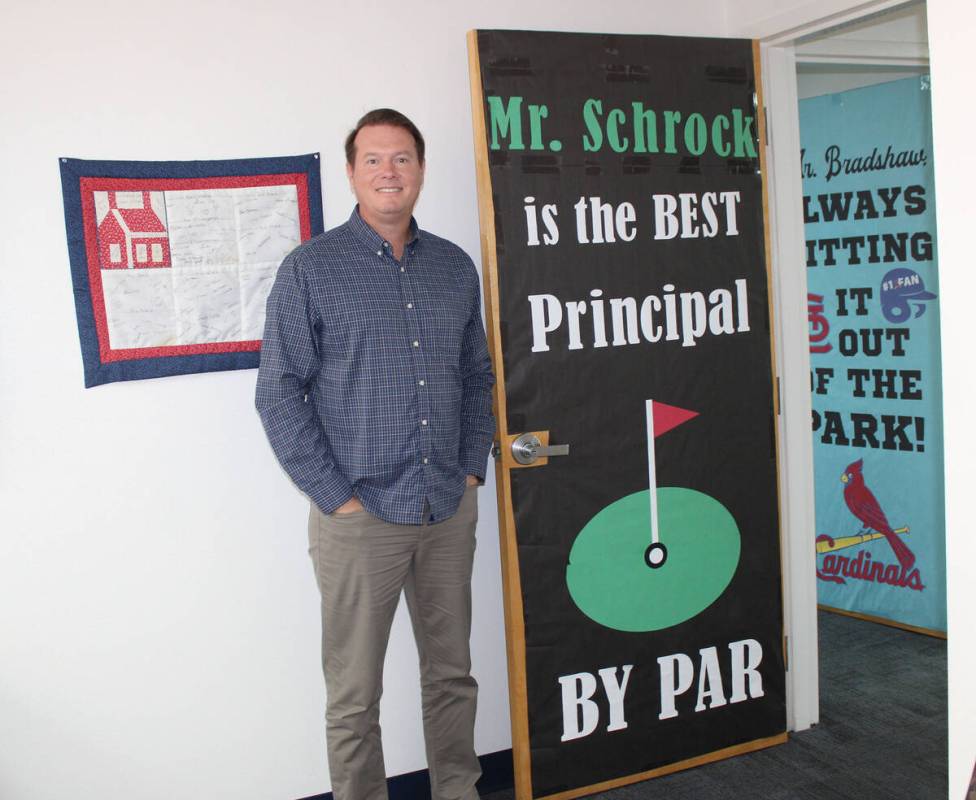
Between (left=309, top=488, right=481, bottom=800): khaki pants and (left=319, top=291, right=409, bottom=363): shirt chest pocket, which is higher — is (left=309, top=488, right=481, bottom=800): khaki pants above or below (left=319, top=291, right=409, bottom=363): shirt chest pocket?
below

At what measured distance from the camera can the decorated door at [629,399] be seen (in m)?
2.55

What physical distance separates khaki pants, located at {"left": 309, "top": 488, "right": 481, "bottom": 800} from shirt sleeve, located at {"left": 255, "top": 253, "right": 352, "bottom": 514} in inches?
4.5

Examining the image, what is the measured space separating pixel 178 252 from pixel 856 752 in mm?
2386

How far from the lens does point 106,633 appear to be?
237 centimetres

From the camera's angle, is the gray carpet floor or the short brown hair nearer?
the short brown hair

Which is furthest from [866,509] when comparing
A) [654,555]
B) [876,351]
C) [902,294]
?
[654,555]

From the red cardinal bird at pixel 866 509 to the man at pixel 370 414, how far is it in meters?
2.28

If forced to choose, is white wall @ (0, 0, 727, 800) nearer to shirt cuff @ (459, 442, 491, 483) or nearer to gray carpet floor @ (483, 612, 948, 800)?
shirt cuff @ (459, 442, 491, 483)

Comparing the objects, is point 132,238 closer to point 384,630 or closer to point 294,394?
point 294,394

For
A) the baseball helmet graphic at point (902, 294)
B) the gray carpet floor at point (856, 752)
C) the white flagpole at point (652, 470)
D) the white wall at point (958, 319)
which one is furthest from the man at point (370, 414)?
the baseball helmet graphic at point (902, 294)

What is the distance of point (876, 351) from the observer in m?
3.91

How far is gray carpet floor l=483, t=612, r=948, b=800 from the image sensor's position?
8.69ft

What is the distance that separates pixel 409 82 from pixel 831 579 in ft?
9.29

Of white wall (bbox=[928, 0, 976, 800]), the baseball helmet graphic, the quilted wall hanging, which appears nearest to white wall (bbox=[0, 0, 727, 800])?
the quilted wall hanging
